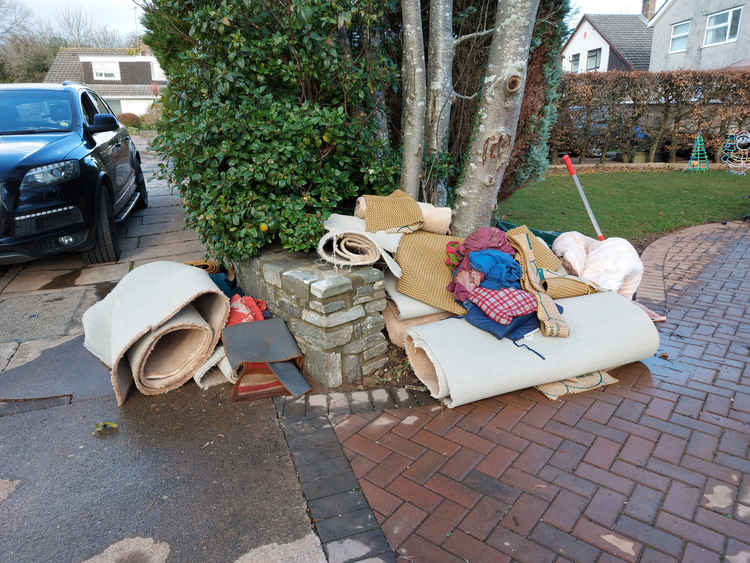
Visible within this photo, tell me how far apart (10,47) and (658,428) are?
4386 cm

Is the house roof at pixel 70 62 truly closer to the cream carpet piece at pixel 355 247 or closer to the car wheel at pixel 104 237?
the car wheel at pixel 104 237

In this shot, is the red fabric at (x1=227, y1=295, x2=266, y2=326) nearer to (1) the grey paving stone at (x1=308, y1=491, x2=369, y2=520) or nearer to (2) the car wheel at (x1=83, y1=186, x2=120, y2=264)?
(1) the grey paving stone at (x1=308, y1=491, x2=369, y2=520)

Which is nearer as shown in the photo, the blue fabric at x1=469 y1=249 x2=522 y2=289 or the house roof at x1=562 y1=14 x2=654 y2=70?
the blue fabric at x1=469 y1=249 x2=522 y2=289

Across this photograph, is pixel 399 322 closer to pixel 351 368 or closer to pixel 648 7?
pixel 351 368

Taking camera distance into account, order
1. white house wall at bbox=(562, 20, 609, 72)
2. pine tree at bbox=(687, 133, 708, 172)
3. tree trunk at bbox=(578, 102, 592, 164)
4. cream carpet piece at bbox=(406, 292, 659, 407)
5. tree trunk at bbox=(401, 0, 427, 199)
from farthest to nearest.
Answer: white house wall at bbox=(562, 20, 609, 72)
tree trunk at bbox=(578, 102, 592, 164)
pine tree at bbox=(687, 133, 708, 172)
tree trunk at bbox=(401, 0, 427, 199)
cream carpet piece at bbox=(406, 292, 659, 407)

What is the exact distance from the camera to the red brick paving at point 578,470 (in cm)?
223

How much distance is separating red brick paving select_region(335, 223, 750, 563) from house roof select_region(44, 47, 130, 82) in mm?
43927

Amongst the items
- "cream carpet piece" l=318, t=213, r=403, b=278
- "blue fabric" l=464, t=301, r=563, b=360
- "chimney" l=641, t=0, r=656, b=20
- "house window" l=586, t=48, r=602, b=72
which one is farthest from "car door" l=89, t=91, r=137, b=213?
"chimney" l=641, t=0, r=656, b=20

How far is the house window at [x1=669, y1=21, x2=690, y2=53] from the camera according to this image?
21.8m

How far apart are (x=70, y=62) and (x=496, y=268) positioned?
1859 inches

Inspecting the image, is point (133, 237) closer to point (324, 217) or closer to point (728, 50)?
point (324, 217)

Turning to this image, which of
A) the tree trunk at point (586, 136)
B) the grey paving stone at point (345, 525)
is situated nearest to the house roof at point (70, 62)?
the tree trunk at point (586, 136)

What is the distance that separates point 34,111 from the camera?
18.1ft

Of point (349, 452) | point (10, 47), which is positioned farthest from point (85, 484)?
point (10, 47)
